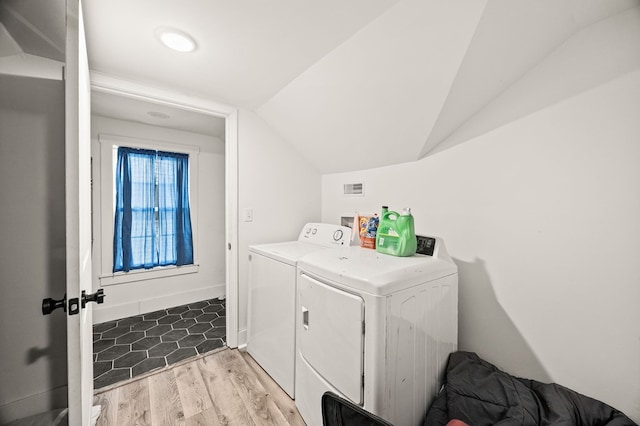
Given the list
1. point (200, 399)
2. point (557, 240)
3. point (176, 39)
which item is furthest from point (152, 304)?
point (557, 240)

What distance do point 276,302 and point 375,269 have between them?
0.88 meters

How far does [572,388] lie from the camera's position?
3.87 feet

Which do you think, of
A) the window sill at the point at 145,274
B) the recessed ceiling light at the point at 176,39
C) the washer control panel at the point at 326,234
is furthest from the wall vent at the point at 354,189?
the window sill at the point at 145,274

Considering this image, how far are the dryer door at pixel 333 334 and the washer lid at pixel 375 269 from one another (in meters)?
0.07

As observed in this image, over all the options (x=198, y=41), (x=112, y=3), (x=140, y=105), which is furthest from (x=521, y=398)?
(x=140, y=105)

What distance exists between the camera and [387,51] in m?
1.36

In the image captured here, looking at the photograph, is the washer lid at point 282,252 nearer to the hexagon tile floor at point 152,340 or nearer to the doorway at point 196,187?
the doorway at point 196,187

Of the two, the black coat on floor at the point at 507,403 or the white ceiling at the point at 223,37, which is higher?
the white ceiling at the point at 223,37

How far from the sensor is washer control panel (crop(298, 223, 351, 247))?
207cm

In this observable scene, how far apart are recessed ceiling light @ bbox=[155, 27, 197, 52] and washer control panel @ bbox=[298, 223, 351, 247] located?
159cm

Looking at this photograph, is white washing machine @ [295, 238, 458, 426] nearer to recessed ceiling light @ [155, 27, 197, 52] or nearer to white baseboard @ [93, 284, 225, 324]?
recessed ceiling light @ [155, 27, 197, 52]

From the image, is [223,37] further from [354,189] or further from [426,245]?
[426,245]

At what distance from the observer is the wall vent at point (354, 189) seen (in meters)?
2.31

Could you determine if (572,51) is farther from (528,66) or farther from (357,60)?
(357,60)
